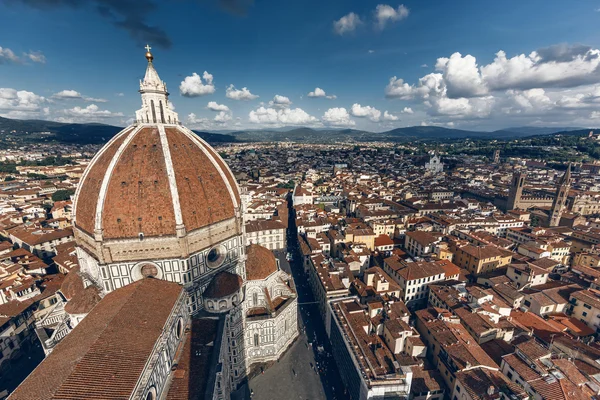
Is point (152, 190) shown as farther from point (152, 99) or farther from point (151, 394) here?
point (151, 394)

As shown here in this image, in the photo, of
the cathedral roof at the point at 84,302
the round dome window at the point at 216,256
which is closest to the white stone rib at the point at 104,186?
the cathedral roof at the point at 84,302

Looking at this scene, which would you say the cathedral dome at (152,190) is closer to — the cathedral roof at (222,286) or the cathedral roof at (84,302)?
the cathedral roof at (84,302)

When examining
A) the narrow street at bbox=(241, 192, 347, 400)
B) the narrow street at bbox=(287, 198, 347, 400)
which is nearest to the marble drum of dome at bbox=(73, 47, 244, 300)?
the narrow street at bbox=(241, 192, 347, 400)

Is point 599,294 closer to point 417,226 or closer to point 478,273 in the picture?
point 478,273

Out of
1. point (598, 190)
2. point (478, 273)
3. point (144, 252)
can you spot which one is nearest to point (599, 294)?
point (478, 273)

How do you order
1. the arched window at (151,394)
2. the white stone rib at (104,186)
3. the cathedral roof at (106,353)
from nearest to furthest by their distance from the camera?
the cathedral roof at (106,353) < the arched window at (151,394) < the white stone rib at (104,186)

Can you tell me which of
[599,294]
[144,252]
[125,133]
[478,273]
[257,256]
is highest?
[125,133]

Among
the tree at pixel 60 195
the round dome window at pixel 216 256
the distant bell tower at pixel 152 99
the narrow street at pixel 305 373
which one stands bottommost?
the narrow street at pixel 305 373
